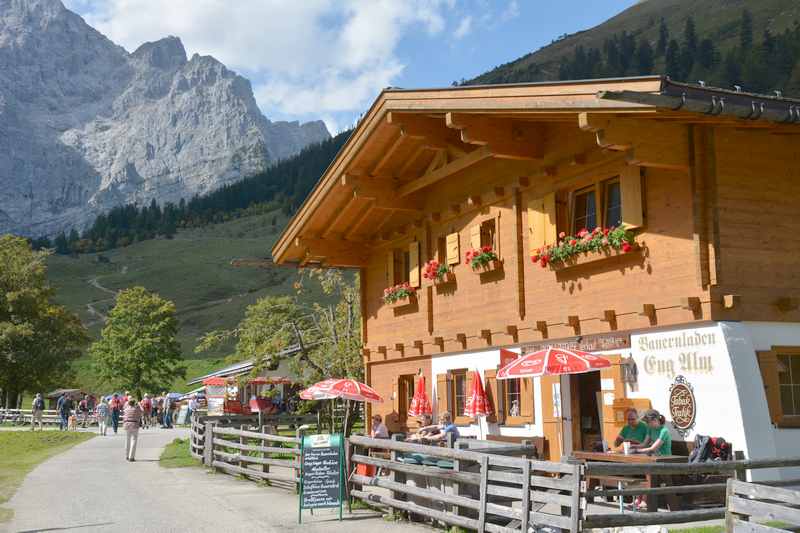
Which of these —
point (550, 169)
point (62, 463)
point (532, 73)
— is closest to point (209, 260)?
point (532, 73)

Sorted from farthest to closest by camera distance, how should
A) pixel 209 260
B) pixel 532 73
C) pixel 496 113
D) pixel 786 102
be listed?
1. pixel 532 73
2. pixel 209 260
3. pixel 496 113
4. pixel 786 102

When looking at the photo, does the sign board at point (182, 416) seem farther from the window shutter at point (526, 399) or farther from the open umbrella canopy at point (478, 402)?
the window shutter at point (526, 399)

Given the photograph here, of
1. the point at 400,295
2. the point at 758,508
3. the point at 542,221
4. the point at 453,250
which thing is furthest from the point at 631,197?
the point at 400,295

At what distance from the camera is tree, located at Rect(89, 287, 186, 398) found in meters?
67.8

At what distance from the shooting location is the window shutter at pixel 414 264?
63.3ft

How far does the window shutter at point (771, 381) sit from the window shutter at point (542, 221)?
13.3ft

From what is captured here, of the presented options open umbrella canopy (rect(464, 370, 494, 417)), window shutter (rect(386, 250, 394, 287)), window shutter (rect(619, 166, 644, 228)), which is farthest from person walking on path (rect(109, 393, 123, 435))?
window shutter (rect(619, 166, 644, 228))

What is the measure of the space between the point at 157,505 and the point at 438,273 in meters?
7.36

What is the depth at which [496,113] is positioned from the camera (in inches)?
538

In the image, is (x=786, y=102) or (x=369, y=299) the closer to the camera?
(x=786, y=102)

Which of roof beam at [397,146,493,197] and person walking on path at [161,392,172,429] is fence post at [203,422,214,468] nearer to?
roof beam at [397,146,493,197]

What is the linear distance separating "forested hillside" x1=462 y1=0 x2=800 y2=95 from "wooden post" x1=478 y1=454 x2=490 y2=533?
341 feet

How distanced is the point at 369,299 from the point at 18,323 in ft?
136

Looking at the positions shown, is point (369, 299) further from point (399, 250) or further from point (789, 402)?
point (789, 402)
